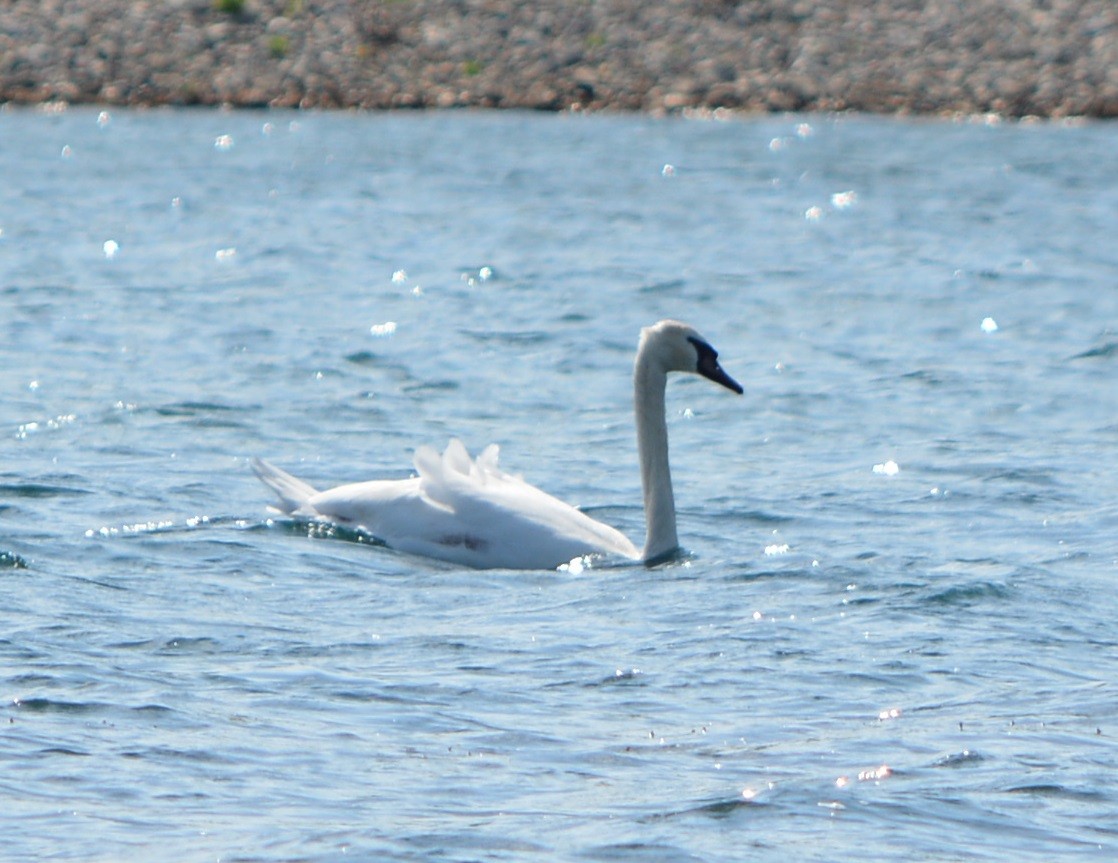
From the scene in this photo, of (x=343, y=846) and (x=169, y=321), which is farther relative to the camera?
(x=169, y=321)

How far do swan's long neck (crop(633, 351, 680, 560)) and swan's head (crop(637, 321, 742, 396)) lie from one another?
1.7 inches

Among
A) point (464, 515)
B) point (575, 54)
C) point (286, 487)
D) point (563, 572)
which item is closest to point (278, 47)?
point (575, 54)

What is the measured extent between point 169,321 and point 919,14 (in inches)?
965

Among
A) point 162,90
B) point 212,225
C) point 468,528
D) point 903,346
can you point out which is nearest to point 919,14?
point 162,90

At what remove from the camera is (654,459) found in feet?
30.8

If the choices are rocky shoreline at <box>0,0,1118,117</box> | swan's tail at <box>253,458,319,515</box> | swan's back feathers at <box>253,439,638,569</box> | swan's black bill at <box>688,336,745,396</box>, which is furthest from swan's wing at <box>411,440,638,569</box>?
rocky shoreline at <box>0,0,1118,117</box>

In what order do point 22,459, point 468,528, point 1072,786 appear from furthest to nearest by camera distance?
point 22,459 → point 468,528 → point 1072,786

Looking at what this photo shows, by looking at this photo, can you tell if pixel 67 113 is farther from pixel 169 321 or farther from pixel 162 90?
pixel 169 321

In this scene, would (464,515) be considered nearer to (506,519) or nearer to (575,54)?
(506,519)

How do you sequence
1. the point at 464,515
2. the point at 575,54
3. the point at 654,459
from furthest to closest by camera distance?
the point at 575,54 < the point at 654,459 < the point at 464,515

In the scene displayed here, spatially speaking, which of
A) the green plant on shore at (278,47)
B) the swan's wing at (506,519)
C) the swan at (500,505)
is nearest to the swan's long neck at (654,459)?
the swan at (500,505)

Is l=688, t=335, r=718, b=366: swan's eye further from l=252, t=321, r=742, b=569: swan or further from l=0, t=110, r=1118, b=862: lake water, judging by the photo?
l=0, t=110, r=1118, b=862: lake water

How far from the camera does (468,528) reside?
29.2 feet

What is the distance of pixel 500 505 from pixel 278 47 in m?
27.8
